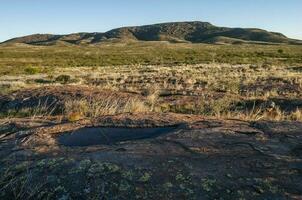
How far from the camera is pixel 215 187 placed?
5.20 metres

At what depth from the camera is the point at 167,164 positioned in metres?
5.75

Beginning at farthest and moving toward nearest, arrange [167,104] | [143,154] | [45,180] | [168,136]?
→ [167,104] < [168,136] < [143,154] < [45,180]

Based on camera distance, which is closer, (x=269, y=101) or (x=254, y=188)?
(x=254, y=188)

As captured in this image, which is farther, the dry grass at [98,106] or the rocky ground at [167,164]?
the dry grass at [98,106]

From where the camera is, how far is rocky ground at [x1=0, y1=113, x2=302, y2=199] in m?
5.24

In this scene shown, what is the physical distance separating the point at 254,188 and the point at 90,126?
10.7 feet

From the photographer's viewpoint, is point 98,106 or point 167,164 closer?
point 167,164

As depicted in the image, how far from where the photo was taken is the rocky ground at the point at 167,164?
5.24 meters

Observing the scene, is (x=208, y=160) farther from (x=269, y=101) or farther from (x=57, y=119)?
(x=269, y=101)

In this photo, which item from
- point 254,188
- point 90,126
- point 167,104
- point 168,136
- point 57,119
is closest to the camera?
point 254,188

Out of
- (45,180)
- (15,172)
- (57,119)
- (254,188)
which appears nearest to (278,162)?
(254,188)

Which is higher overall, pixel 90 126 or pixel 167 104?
pixel 90 126

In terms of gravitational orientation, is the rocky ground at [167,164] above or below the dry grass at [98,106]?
above

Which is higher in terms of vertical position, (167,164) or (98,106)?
(167,164)
